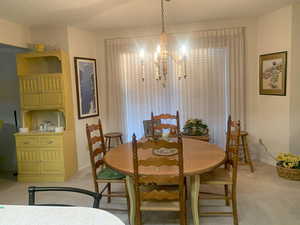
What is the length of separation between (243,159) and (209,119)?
93 centimetres

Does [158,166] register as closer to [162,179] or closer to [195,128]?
[162,179]

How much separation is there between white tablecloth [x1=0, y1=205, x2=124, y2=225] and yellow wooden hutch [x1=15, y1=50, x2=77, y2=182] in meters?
2.64

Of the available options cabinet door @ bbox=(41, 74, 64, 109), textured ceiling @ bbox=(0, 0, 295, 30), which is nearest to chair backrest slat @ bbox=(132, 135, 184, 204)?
textured ceiling @ bbox=(0, 0, 295, 30)

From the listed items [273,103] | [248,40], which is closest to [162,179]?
[273,103]

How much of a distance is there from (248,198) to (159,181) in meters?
1.59

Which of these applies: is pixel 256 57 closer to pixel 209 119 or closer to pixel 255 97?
pixel 255 97

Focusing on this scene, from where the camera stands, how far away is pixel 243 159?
14.8ft

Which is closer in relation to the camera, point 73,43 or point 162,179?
point 162,179

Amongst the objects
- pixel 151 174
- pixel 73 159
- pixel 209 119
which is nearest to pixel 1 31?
pixel 73 159

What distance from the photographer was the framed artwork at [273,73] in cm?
396

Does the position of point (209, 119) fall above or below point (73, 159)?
above

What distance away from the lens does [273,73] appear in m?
4.14

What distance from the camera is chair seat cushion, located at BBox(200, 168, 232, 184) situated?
8.66 ft

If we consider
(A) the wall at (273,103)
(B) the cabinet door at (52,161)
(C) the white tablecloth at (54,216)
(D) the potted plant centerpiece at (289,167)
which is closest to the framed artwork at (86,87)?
(B) the cabinet door at (52,161)
